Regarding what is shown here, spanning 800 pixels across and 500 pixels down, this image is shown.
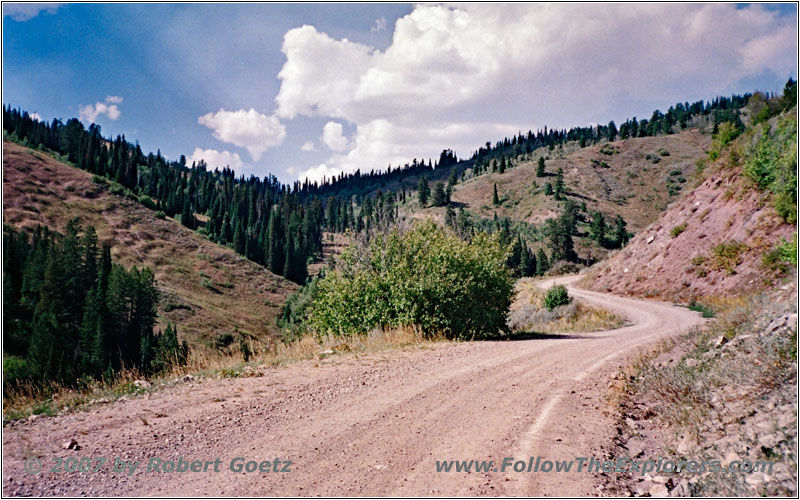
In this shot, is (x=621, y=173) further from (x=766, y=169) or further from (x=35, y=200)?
(x=35, y=200)

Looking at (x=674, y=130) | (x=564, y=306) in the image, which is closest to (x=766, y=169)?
(x=564, y=306)

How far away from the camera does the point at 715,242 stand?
86.9 feet

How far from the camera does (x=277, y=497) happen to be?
13.8 ft

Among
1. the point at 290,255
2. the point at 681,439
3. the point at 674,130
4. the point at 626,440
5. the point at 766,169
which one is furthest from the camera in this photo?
the point at 674,130

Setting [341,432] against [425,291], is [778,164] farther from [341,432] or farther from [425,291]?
[341,432]

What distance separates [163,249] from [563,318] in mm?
110231

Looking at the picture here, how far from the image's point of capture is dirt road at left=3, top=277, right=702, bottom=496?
4.41m

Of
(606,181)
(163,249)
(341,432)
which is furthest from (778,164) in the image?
(163,249)

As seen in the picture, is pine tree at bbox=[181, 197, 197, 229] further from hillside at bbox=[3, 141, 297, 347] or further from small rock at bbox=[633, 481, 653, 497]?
small rock at bbox=[633, 481, 653, 497]

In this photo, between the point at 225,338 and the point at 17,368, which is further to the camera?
the point at 225,338

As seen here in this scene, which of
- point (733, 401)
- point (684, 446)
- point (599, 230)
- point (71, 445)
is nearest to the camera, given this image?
point (684, 446)

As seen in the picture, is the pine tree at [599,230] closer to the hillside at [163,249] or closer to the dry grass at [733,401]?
the hillside at [163,249]

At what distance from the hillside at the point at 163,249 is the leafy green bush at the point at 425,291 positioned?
70127mm

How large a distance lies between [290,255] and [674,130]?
466 ft
